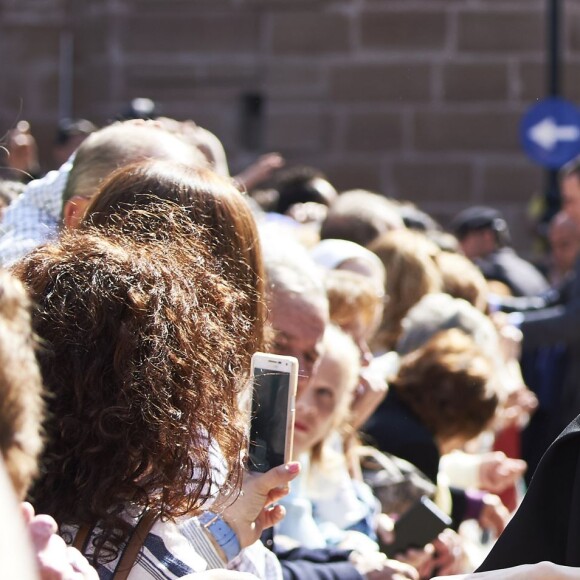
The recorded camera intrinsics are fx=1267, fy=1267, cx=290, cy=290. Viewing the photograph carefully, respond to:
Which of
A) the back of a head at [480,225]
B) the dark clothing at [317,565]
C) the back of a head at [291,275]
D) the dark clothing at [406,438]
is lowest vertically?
the back of a head at [480,225]

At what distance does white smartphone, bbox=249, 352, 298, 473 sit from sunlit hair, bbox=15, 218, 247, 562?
0.77 ft

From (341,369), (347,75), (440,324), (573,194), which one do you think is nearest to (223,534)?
(341,369)

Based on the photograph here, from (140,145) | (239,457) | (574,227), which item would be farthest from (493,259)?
(239,457)

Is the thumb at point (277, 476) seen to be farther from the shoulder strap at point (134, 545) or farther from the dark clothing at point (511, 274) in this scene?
the dark clothing at point (511, 274)

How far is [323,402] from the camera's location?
3.00m

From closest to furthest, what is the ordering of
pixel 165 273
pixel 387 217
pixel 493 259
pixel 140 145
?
pixel 165 273
pixel 140 145
pixel 387 217
pixel 493 259

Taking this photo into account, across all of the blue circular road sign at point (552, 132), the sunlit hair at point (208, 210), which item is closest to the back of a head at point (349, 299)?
the sunlit hair at point (208, 210)

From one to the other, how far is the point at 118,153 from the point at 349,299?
115 centimetres

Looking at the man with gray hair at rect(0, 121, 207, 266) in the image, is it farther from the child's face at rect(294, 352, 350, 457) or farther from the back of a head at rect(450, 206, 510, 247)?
the back of a head at rect(450, 206, 510, 247)

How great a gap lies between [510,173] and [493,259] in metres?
3.37

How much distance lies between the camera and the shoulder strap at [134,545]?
1612 mm

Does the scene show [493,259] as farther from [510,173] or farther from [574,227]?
[510,173]

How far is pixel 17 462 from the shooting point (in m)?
1.10

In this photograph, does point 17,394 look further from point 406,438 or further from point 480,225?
point 480,225
